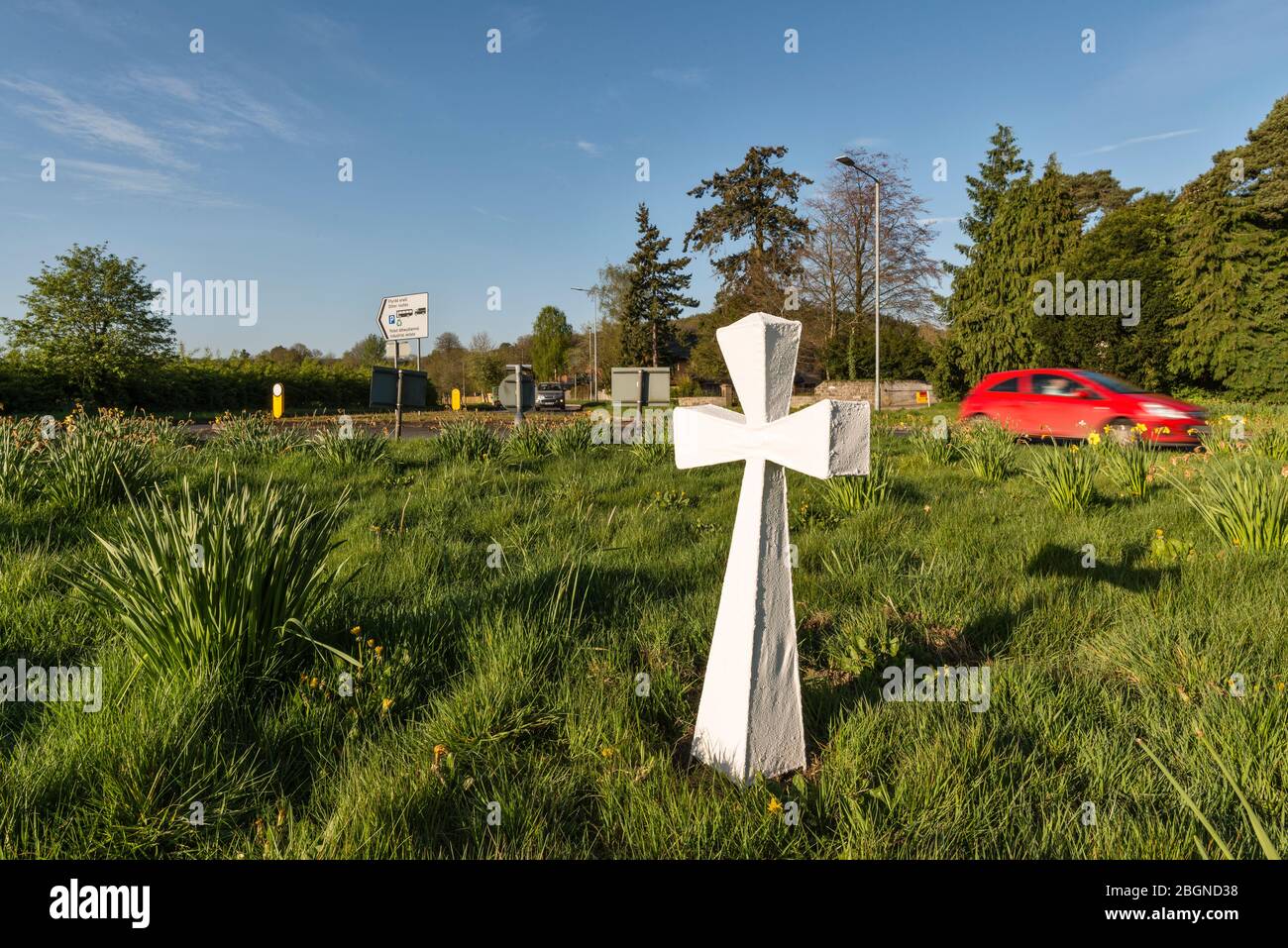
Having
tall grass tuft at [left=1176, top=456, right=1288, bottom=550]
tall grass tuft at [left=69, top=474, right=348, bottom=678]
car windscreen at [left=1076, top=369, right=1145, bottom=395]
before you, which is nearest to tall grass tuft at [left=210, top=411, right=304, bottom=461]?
tall grass tuft at [left=69, top=474, right=348, bottom=678]

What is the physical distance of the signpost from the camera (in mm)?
9977

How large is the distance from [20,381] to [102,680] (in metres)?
23.4

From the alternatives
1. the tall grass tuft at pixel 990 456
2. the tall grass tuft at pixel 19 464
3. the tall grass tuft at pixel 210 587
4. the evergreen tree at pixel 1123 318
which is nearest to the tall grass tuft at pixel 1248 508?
the tall grass tuft at pixel 990 456

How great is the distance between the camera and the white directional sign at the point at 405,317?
996 cm

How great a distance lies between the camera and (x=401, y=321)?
10234mm

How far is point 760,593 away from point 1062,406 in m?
11.4

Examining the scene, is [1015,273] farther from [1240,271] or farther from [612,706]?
[612,706]

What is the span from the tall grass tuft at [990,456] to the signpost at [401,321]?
7622 mm

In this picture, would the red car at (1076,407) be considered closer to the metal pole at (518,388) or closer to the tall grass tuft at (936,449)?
the tall grass tuft at (936,449)

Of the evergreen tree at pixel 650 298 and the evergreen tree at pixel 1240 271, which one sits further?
the evergreen tree at pixel 650 298

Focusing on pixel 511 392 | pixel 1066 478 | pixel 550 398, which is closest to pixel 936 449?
pixel 1066 478

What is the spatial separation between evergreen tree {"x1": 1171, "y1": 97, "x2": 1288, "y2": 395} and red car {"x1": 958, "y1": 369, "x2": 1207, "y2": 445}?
51.0 feet

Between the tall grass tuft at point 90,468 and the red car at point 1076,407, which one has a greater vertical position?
the red car at point 1076,407
